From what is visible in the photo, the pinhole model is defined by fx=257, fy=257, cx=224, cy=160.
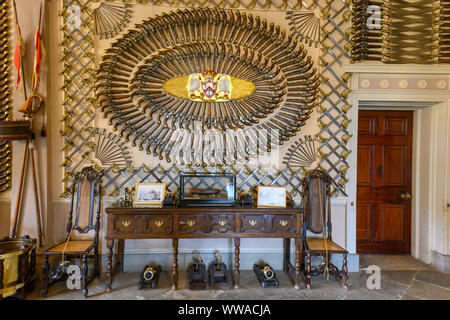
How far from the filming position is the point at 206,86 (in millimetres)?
2883

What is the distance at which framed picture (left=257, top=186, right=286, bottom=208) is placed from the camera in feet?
8.57

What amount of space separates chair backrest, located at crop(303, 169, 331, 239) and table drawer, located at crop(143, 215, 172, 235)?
1.43m

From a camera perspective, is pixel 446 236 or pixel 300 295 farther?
pixel 446 236

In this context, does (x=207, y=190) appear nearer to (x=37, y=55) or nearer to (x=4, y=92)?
(x=37, y=55)

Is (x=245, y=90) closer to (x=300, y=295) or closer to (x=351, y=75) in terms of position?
(x=351, y=75)

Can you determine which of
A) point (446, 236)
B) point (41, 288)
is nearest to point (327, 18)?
point (446, 236)

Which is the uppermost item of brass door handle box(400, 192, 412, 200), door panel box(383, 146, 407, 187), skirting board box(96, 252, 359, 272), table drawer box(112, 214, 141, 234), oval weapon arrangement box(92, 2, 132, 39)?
oval weapon arrangement box(92, 2, 132, 39)

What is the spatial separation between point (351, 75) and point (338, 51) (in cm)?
32

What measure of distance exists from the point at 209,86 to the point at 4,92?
2.22 m

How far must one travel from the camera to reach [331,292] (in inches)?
99.1

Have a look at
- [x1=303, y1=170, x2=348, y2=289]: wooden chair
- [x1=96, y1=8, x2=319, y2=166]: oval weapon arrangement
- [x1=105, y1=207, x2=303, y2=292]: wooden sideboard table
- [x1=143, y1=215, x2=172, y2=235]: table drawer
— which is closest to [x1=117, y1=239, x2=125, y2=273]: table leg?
[x1=105, y1=207, x2=303, y2=292]: wooden sideboard table

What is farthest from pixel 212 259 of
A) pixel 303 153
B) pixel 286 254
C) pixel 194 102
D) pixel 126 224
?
pixel 194 102

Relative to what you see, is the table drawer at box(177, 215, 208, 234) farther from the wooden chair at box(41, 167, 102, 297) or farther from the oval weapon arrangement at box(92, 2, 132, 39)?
the oval weapon arrangement at box(92, 2, 132, 39)

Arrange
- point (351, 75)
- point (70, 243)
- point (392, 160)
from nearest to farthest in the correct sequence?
point (70, 243), point (351, 75), point (392, 160)
